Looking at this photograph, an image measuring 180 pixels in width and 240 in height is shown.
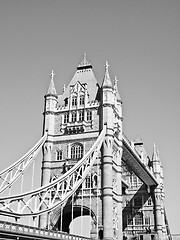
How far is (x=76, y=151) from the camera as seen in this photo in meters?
46.7

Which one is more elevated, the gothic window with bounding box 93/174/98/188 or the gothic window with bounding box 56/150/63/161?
the gothic window with bounding box 56/150/63/161

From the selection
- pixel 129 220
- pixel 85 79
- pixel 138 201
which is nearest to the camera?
pixel 85 79

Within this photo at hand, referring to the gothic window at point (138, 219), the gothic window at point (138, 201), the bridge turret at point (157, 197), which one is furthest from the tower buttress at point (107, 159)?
the gothic window at point (138, 219)

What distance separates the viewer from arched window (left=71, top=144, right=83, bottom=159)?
4638 centimetres

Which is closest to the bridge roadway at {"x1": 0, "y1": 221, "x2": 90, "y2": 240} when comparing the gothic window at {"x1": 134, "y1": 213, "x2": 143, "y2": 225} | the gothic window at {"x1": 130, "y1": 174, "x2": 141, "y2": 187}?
the gothic window at {"x1": 134, "y1": 213, "x2": 143, "y2": 225}

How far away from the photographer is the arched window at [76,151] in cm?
4638

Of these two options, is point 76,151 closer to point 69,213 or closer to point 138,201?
point 69,213

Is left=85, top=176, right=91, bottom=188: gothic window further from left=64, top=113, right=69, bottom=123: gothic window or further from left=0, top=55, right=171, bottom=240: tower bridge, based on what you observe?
left=64, top=113, right=69, bottom=123: gothic window

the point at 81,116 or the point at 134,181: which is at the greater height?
the point at 134,181

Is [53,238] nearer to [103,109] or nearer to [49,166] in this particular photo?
[49,166]

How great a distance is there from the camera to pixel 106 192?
43.0 metres

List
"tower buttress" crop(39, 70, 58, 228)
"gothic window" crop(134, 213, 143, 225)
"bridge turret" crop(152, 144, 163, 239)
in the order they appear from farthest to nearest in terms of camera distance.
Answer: "gothic window" crop(134, 213, 143, 225), "bridge turret" crop(152, 144, 163, 239), "tower buttress" crop(39, 70, 58, 228)

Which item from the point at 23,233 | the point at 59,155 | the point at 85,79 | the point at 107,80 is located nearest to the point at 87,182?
the point at 59,155

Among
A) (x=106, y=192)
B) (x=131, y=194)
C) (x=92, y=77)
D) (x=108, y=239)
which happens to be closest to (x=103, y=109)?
(x=92, y=77)
